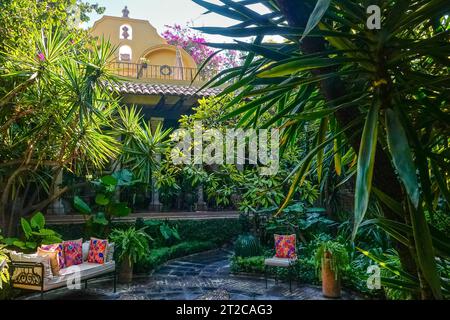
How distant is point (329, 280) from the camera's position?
5.14m

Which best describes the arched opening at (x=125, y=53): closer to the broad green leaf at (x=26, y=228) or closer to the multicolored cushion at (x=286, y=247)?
the broad green leaf at (x=26, y=228)

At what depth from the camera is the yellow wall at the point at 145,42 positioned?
12.4 metres

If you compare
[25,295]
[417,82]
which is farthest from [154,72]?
[417,82]

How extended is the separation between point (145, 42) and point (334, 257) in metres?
10.9

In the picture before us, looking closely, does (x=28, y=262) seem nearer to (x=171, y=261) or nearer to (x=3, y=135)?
(x=3, y=135)

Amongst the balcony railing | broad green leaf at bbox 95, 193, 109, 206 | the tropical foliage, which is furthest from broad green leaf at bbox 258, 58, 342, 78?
the tropical foliage

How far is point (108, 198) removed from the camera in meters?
7.06

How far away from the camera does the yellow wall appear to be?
12.4 m

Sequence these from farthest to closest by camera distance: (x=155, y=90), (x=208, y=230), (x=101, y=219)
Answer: (x=208, y=230), (x=155, y=90), (x=101, y=219)

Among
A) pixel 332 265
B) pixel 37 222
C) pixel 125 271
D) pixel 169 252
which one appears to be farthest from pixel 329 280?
pixel 37 222

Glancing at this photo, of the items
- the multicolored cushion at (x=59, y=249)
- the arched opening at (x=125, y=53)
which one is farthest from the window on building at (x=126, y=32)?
the multicolored cushion at (x=59, y=249)

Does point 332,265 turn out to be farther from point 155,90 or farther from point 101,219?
point 155,90

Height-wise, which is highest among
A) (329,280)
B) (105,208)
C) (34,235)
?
(105,208)

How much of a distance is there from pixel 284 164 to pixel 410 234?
5.85 meters
